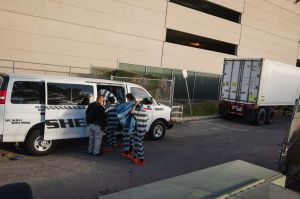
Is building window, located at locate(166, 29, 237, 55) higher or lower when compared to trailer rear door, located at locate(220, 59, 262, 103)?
higher

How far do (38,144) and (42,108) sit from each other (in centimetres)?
97

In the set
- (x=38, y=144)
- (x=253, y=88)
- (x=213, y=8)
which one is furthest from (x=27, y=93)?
(x=213, y=8)

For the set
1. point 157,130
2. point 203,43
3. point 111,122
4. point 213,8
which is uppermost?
point 213,8

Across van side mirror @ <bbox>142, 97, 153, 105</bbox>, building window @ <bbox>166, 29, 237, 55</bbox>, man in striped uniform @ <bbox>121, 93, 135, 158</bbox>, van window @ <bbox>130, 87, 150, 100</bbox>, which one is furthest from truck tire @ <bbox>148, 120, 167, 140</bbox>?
building window @ <bbox>166, 29, 237, 55</bbox>

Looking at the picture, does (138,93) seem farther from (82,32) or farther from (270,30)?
(270,30)

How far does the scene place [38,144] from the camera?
7.87 m

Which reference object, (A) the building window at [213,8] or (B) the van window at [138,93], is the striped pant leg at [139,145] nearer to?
(B) the van window at [138,93]

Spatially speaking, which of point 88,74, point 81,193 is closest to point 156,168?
point 81,193

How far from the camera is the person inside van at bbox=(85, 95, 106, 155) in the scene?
791 centimetres

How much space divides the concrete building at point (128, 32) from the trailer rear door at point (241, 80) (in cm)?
684

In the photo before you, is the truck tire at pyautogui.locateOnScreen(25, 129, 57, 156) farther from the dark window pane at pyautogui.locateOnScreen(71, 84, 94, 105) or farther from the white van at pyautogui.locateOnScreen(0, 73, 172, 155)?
the dark window pane at pyautogui.locateOnScreen(71, 84, 94, 105)

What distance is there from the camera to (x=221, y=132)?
44.9 ft

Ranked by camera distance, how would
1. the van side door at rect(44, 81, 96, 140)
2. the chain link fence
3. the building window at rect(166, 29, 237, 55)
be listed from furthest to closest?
1. the building window at rect(166, 29, 237, 55)
2. the chain link fence
3. the van side door at rect(44, 81, 96, 140)

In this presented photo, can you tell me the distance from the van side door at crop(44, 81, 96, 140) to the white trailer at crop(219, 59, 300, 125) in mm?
10511
